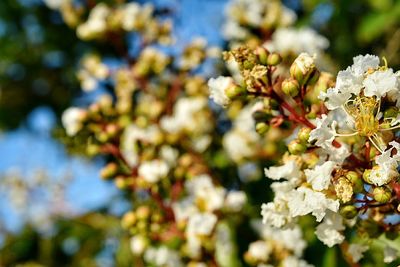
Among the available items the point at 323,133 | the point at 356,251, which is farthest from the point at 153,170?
the point at 323,133

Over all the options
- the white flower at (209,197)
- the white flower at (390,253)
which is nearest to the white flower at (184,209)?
the white flower at (209,197)

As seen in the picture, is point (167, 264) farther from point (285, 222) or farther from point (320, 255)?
point (285, 222)

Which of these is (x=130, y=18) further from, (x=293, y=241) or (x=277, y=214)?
(x=277, y=214)

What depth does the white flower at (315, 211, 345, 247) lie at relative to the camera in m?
0.98

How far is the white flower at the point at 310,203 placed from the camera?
89 cm

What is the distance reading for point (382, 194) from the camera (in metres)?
0.86

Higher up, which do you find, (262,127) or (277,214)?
(262,127)

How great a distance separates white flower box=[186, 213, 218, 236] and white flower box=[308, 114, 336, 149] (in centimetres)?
57

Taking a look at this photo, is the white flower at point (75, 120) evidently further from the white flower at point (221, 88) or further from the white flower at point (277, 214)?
the white flower at point (277, 214)

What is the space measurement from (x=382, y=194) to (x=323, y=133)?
0.12 m

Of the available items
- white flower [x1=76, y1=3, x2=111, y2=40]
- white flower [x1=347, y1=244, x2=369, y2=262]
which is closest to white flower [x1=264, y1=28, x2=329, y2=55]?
white flower [x1=76, y1=3, x2=111, y2=40]

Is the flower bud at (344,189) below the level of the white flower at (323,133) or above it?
below

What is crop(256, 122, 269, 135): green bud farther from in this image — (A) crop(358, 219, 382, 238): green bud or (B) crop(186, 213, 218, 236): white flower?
(B) crop(186, 213, 218, 236): white flower

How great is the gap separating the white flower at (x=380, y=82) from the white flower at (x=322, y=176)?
119 mm
